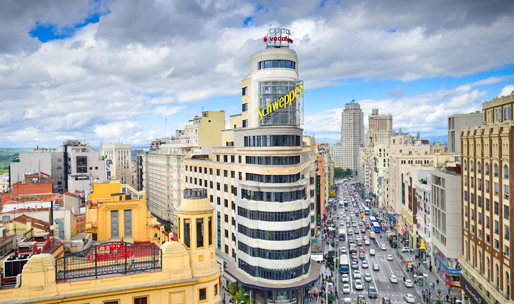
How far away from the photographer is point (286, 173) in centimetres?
6197

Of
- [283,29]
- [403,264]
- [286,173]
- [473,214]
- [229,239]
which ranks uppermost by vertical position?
[283,29]

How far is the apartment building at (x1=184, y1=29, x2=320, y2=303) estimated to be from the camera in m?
60.8

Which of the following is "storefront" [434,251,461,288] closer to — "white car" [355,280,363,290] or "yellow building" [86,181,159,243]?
"white car" [355,280,363,290]

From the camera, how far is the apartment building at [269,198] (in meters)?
60.8

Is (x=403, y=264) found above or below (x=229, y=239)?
below

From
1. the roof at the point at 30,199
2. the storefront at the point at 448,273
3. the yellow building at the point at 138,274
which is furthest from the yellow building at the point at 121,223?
the storefront at the point at 448,273

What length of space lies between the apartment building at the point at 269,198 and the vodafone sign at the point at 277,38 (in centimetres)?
29

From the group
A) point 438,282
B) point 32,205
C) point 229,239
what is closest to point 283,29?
point 229,239

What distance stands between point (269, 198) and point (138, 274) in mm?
34670

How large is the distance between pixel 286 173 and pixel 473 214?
3060 centimetres

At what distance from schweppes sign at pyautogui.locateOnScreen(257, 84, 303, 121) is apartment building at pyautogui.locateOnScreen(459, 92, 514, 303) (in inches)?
1206

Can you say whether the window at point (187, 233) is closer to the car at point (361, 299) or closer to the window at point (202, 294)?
the window at point (202, 294)

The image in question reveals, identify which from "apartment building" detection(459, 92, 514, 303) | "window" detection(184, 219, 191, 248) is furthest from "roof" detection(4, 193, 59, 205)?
"apartment building" detection(459, 92, 514, 303)

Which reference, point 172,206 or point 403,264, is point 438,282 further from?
point 172,206
